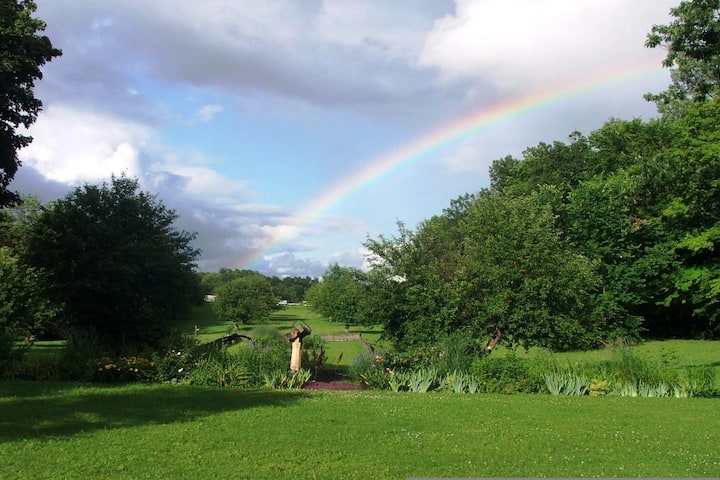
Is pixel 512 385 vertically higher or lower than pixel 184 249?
lower

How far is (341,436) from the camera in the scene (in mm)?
8641

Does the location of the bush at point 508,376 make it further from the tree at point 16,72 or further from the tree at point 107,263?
the tree at point 16,72

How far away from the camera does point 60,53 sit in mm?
24094

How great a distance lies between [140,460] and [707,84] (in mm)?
35087

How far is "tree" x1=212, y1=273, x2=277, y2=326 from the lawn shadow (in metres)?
46.1

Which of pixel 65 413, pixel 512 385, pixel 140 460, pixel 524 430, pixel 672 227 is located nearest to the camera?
pixel 140 460

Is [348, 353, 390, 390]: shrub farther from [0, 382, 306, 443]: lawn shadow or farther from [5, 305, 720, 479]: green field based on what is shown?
[0, 382, 306, 443]: lawn shadow

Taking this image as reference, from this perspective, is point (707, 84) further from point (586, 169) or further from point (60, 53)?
point (60, 53)

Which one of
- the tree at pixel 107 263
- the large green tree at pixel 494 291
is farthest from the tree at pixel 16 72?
the large green tree at pixel 494 291

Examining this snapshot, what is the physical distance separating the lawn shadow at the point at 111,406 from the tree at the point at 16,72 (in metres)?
12.2

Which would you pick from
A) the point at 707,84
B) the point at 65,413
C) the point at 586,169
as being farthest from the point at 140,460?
the point at 586,169

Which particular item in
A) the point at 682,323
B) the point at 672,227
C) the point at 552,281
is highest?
the point at 672,227

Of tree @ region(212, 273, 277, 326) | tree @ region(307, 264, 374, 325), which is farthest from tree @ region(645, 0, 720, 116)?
tree @ region(212, 273, 277, 326)

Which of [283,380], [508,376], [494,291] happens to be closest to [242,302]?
[494,291]
